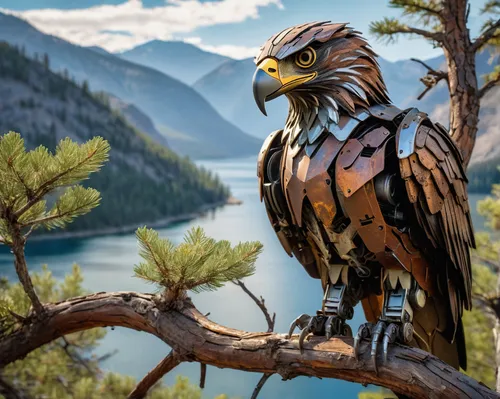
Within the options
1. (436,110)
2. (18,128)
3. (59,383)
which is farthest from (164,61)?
(59,383)

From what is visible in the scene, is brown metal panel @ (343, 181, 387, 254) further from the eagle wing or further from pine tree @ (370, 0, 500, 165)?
pine tree @ (370, 0, 500, 165)

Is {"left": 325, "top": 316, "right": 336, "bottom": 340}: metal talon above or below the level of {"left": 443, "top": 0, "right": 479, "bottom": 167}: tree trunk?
below

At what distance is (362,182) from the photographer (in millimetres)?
1746

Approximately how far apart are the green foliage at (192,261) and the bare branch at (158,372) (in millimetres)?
243

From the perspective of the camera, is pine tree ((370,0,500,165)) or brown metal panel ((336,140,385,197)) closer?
brown metal panel ((336,140,385,197))

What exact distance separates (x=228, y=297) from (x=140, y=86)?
2312cm

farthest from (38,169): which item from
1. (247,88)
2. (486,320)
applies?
(247,88)

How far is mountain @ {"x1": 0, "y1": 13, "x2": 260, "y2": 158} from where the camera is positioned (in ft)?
91.8

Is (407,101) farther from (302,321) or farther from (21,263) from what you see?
(21,263)

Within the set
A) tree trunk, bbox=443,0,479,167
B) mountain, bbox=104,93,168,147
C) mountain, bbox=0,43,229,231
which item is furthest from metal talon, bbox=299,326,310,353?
mountain, bbox=104,93,168,147

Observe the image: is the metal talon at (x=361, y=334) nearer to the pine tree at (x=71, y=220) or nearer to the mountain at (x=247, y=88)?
the pine tree at (x=71, y=220)

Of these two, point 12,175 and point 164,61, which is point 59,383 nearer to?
point 12,175

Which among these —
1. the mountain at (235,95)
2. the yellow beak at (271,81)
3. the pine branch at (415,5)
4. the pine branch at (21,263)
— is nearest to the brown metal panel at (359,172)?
the yellow beak at (271,81)

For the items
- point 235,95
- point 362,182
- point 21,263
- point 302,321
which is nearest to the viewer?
point 362,182
